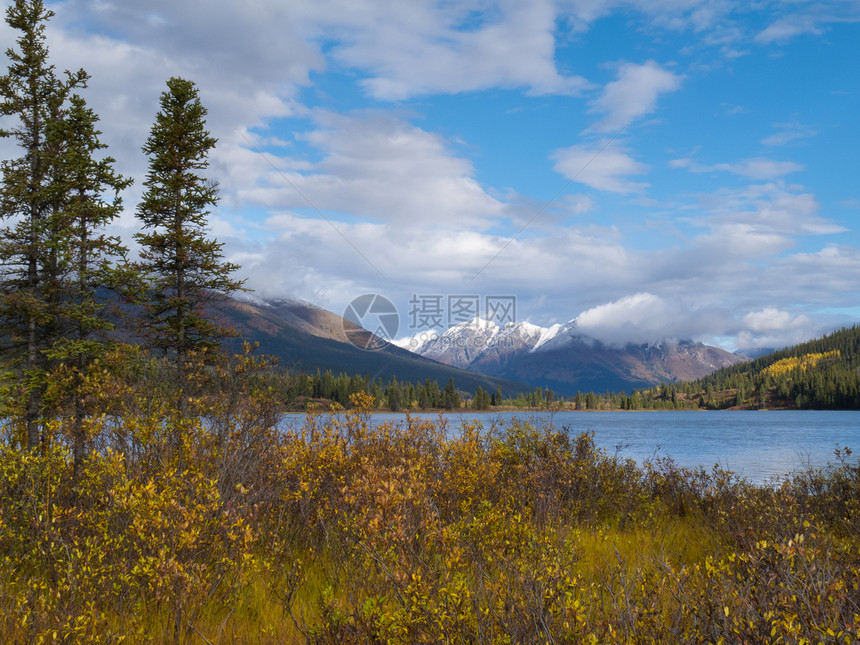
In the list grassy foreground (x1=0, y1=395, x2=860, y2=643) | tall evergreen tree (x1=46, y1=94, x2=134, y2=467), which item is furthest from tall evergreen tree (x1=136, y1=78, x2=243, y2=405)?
grassy foreground (x1=0, y1=395, x2=860, y2=643)

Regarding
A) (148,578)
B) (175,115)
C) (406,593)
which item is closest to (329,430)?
(148,578)

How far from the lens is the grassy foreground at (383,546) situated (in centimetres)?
413

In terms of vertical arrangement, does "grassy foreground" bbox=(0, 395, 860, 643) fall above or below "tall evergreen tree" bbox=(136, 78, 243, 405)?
below

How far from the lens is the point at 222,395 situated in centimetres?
977

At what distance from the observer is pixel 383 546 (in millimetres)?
5668

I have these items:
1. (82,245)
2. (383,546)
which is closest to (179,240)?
A: (82,245)

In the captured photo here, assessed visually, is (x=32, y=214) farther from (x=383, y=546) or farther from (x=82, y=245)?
(x=383, y=546)

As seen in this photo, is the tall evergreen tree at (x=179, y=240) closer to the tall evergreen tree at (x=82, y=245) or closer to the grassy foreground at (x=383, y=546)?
the tall evergreen tree at (x=82, y=245)

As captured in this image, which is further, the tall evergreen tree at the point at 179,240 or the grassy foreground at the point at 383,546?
the tall evergreen tree at the point at 179,240

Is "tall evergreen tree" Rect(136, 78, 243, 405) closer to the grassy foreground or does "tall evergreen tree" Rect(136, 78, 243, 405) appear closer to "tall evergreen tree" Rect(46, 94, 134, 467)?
"tall evergreen tree" Rect(46, 94, 134, 467)

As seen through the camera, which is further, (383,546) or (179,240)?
(179,240)

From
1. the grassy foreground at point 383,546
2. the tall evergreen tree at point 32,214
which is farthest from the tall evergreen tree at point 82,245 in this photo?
the grassy foreground at point 383,546

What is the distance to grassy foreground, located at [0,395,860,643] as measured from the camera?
163 inches

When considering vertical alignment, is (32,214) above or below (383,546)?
above
